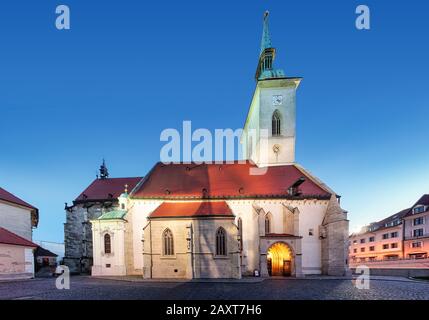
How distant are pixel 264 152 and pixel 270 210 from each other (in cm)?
730

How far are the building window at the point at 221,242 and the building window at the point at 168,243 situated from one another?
4282 millimetres

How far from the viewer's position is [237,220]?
23.2 m

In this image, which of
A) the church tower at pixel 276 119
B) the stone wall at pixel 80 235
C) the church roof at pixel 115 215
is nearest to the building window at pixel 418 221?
the church tower at pixel 276 119

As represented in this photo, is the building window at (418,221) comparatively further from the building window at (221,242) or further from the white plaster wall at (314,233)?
the building window at (221,242)

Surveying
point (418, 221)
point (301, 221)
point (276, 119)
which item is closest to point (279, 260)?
point (301, 221)

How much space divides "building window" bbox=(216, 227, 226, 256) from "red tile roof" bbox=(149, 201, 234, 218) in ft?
5.18

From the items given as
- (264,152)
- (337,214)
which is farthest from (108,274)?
(337,214)

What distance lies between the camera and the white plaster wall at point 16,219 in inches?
1022

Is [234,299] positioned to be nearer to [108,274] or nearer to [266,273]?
[266,273]

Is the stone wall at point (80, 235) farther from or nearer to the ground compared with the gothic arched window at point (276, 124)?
nearer to the ground

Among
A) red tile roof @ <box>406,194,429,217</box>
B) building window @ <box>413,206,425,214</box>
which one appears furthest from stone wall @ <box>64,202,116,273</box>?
red tile roof @ <box>406,194,429,217</box>

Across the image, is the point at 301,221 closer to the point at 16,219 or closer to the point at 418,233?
the point at 418,233

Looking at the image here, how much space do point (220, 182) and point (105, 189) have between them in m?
15.8
